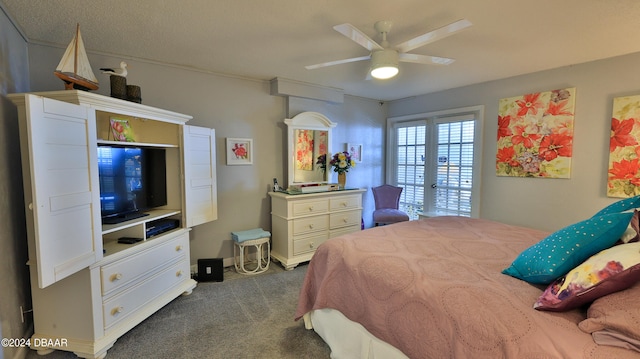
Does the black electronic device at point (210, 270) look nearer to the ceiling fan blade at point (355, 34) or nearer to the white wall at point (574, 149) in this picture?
the ceiling fan blade at point (355, 34)

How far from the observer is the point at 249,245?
315cm

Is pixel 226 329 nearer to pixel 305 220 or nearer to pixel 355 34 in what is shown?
pixel 305 220

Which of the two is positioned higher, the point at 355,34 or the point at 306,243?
the point at 355,34

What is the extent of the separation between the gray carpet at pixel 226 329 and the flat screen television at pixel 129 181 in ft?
2.97

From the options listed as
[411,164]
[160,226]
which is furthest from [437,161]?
[160,226]

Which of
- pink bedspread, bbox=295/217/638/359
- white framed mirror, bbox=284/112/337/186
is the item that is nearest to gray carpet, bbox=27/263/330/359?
pink bedspread, bbox=295/217/638/359

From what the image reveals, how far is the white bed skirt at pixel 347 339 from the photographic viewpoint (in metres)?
1.44

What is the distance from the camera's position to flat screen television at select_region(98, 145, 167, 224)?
82.9 inches

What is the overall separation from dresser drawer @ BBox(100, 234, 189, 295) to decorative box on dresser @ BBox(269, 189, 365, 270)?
1128 mm

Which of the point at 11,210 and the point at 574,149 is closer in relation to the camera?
the point at 11,210

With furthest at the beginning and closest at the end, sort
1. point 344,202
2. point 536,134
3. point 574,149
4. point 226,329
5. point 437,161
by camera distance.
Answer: point 437,161, point 344,202, point 536,134, point 574,149, point 226,329

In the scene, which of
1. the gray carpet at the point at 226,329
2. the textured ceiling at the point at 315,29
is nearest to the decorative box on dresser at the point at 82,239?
the gray carpet at the point at 226,329

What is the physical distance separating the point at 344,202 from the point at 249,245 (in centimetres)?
136

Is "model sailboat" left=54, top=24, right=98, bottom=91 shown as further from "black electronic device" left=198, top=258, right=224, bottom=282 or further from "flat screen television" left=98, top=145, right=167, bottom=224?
"black electronic device" left=198, top=258, right=224, bottom=282
